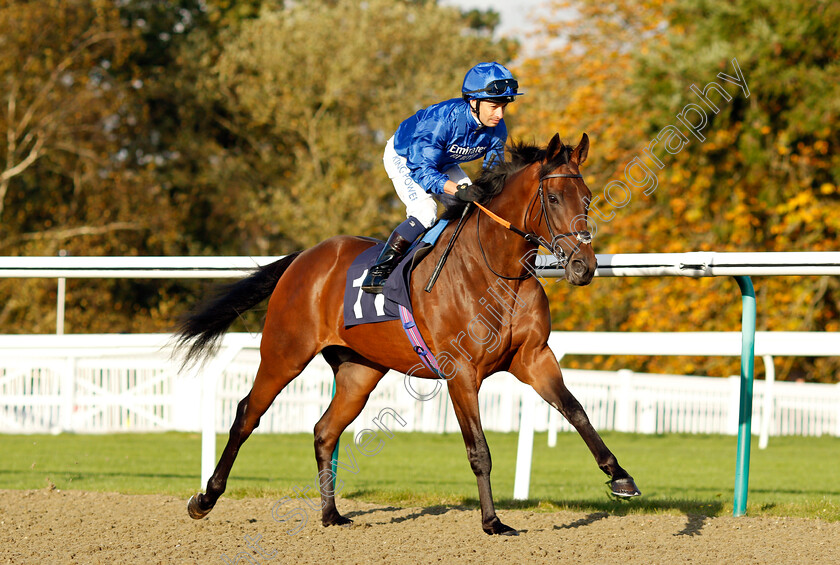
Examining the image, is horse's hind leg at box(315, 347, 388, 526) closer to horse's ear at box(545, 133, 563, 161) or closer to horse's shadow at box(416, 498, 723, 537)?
horse's shadow at box(416, 498, 723, 537)

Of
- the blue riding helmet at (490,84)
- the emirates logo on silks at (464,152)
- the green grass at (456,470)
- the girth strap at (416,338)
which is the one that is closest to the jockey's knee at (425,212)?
the emirates logo on silks at (464,152)

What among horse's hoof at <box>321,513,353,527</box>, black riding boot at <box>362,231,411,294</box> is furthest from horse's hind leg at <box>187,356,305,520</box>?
black riding boot at <box>362,231,411,294</box>

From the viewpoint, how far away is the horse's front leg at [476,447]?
387 cm

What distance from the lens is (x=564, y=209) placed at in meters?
3.75

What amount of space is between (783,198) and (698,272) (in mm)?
9942

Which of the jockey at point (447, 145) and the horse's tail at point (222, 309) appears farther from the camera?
the horse's tail at point (222, 309)

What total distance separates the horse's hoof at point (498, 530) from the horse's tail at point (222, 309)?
1.95m

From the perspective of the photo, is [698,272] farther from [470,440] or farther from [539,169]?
[470,440]

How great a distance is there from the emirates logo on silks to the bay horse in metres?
0.22

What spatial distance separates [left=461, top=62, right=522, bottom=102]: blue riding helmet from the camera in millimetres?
4172

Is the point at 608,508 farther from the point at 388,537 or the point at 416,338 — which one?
the point at 416,338

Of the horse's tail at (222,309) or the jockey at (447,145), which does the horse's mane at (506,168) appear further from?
the horse's tail at (222,309)

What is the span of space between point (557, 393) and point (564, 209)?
805mm

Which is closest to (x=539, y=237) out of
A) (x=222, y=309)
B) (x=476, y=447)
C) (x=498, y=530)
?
(x=476, y=447)
